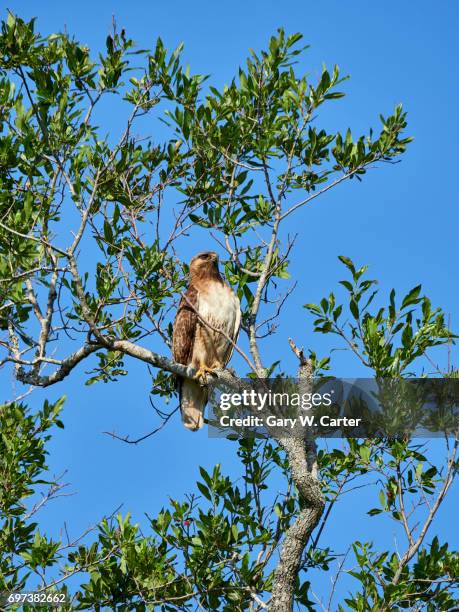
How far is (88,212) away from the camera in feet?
20.2

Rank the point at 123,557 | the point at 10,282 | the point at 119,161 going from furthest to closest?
the point at 119,161 → the point at 10,282 → the point at 123,557

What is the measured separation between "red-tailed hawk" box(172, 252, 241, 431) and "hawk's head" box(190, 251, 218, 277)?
0.28 m

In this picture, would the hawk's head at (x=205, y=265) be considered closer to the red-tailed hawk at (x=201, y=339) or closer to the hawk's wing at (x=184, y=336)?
the red-tailed hawk at (x=201, y=339)

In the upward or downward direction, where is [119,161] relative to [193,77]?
downward

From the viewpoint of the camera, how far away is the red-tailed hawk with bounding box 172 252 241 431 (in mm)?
7766

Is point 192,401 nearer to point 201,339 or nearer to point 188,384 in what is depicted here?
point 188,384

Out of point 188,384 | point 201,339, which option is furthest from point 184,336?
point 188,384

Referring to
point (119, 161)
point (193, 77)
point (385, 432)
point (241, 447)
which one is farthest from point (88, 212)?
point (385, 432)

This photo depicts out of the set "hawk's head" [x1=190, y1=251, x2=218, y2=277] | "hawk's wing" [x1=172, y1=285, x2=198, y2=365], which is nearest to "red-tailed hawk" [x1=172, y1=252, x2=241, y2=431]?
"hawk's wing" [x1=172, y1=285, x2=198, y2=365]

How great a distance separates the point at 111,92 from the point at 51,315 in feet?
5.89

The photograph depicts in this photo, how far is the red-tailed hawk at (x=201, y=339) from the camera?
25.5 ft

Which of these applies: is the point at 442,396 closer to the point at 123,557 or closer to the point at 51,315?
the point at 123,557

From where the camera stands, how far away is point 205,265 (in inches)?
330

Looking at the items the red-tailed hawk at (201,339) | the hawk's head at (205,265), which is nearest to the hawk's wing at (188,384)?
the red-tailed hawk at (201,339)
